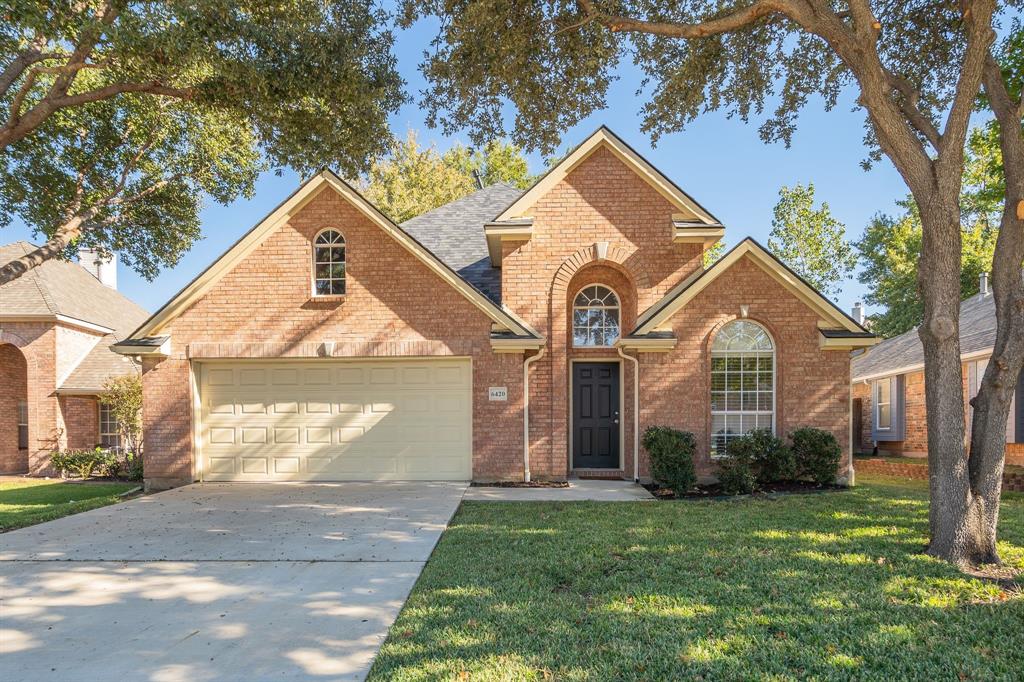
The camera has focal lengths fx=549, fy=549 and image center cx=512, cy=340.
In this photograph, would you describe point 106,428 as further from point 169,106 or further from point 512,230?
point 512,230

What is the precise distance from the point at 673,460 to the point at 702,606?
5746mm

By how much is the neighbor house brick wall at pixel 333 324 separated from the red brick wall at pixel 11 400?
1049cm

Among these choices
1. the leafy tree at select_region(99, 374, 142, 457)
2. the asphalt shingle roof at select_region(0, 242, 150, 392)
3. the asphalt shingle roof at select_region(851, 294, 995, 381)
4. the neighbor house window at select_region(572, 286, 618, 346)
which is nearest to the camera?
the neighbor house window at select_region(572, 286, 618, 346)

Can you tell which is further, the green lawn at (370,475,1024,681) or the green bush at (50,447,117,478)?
the green bush at (50,447,117,478)

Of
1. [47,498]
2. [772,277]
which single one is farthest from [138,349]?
[772,277]

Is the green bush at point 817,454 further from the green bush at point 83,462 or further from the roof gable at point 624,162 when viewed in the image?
the green bush at point 83,462

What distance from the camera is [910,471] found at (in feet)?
45.0

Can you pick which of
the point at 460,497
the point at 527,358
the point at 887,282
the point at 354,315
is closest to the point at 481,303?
the point at 527,358

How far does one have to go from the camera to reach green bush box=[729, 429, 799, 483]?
10359 millimetres

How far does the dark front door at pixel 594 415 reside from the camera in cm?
1219

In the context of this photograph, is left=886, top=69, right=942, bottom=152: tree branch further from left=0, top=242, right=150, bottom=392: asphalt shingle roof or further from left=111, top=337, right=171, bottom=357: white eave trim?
left=0, top=242, right=150, bottom=392: asphalt shingle roof

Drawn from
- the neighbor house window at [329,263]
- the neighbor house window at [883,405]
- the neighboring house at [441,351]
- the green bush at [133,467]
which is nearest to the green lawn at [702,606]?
the neighboring house at [441,351]

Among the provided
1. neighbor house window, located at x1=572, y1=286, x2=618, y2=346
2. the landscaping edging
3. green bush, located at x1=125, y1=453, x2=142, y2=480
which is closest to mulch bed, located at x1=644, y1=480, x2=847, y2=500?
neighbor house window, located at x1=572, y1=286, x2=618, y2=346

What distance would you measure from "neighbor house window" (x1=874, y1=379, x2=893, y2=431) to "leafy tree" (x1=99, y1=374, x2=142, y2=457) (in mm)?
24781
